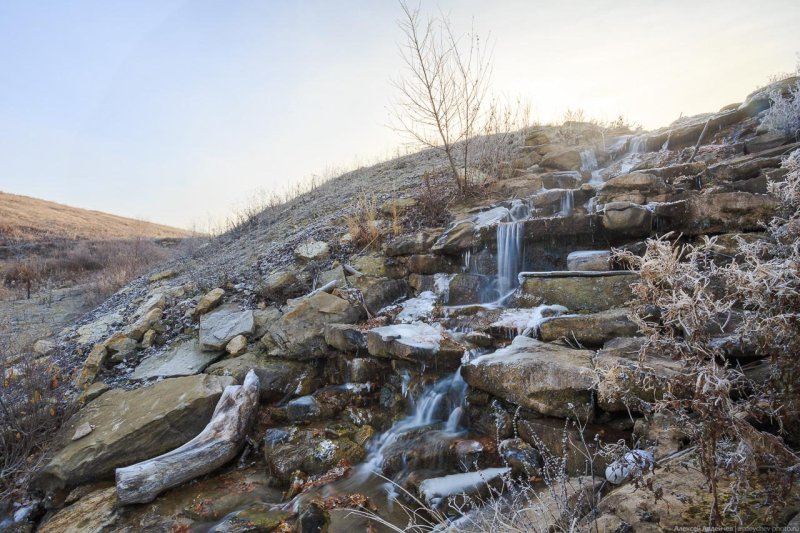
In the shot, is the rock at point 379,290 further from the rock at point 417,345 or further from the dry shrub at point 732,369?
the dry shrub at point 732,369

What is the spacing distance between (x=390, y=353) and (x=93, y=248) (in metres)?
17.2

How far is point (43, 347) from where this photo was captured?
6078mm

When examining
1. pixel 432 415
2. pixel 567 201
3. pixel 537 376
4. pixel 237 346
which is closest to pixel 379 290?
pixel 237 346

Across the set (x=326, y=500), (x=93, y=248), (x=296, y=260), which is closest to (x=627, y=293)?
(x=326, y=500)

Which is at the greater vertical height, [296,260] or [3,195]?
[3,195]

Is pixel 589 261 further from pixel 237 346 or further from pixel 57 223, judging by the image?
pixel 57 223

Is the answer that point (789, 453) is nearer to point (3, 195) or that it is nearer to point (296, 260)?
point (296, 260)

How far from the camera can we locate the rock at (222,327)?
17.5 feet

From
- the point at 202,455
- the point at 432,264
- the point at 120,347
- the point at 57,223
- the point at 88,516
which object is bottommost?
the point at 88,516

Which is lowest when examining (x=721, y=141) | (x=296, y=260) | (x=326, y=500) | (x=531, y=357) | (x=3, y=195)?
(x=326, y=500)

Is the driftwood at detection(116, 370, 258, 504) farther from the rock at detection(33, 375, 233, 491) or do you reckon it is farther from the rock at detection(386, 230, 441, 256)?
the rock at detection(386, 230, 441, 256)

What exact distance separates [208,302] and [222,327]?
0.87 metres

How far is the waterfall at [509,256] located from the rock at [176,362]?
4051 mm

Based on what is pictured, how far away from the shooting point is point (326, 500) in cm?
323
